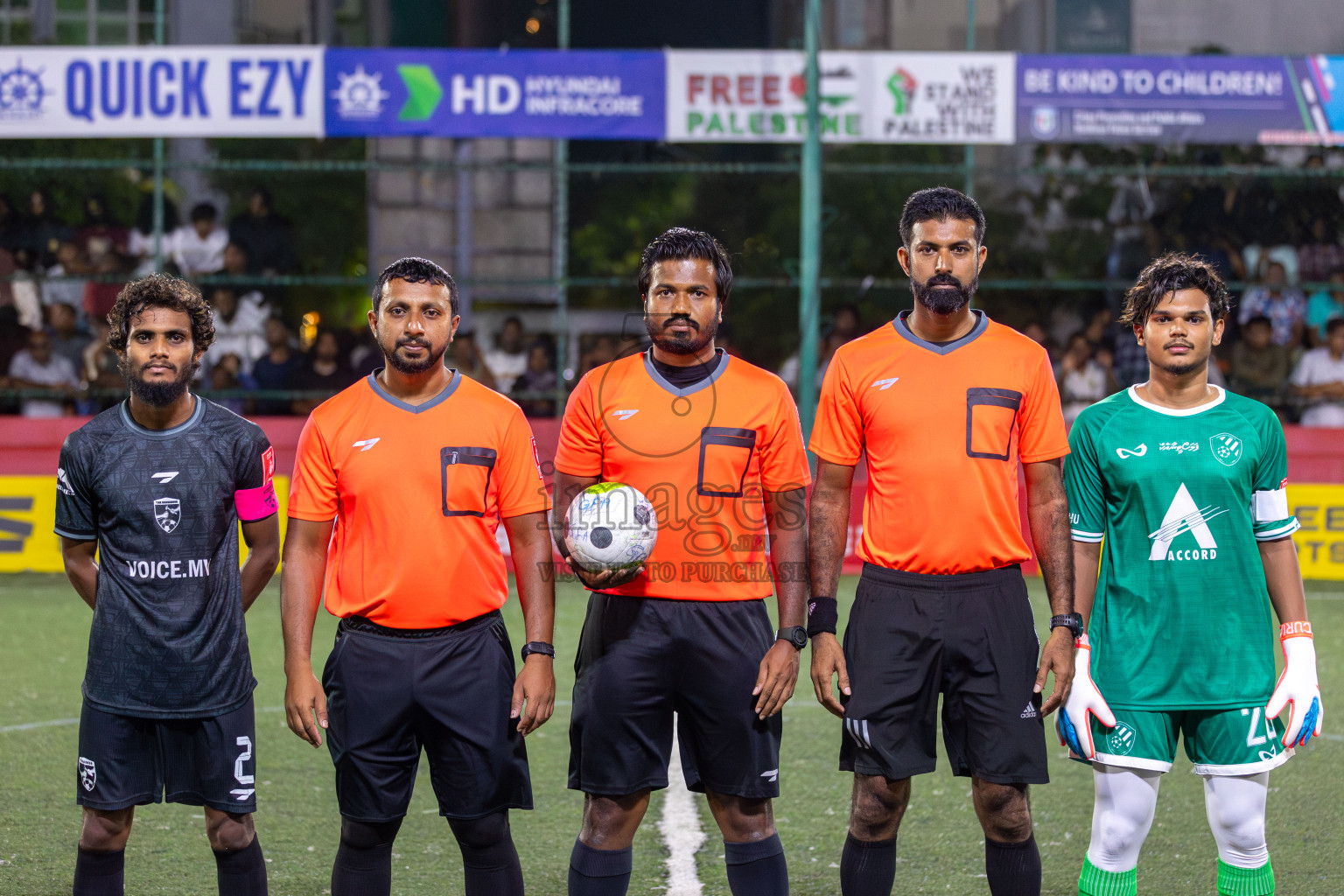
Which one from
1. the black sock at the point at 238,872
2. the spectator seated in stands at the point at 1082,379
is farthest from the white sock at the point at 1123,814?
the spectator seated in stands at the point at 1082,379

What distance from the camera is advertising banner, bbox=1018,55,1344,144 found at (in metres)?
13.2

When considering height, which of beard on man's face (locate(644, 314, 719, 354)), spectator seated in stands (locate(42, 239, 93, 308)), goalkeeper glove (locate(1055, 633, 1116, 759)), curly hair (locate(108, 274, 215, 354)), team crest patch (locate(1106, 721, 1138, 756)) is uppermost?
spectator seated in stands (locate(42, 239, 93, 308))

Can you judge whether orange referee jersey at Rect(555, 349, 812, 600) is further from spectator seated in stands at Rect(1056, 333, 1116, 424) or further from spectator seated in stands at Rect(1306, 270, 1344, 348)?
spectator seated in stands at Rect(1306, 270, 1344, 348)

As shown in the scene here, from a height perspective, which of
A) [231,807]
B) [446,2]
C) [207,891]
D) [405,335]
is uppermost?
[446,2]

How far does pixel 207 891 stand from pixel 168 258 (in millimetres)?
10795

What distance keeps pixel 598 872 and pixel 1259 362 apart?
38.5 feet

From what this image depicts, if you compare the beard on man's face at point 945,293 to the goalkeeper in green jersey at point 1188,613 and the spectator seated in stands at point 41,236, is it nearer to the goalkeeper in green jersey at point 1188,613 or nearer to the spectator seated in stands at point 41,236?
the goalkeeper in green jersey at point 1188,613

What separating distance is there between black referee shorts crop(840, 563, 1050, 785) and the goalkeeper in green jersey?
19 centimetres

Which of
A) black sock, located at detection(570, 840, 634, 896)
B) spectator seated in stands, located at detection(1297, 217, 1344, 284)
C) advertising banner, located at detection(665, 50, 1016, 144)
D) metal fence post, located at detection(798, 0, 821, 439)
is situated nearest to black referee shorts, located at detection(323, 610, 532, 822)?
black sock, located at detection(570, 840, 634, 896)

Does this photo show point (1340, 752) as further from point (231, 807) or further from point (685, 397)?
point (231, 807)

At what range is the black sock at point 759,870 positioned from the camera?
3836mm

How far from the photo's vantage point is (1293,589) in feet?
13.1

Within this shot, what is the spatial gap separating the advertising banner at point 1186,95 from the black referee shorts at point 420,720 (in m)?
10.7

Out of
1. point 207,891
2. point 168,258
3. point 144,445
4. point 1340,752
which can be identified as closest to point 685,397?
point 144,445
